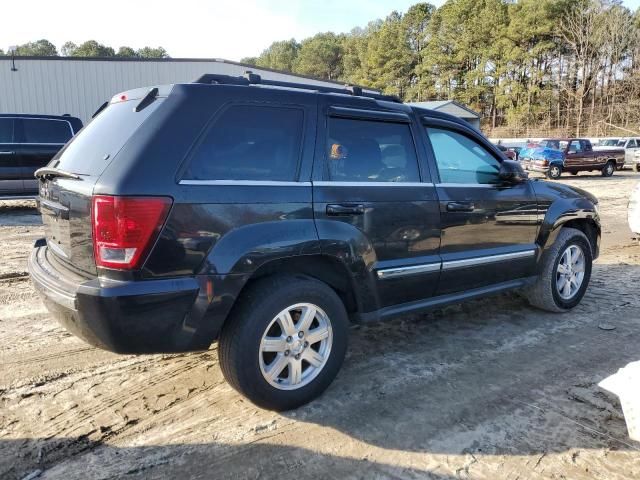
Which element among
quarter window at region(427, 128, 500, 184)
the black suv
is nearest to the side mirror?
quarter window at region(427, 128, 500, 184)

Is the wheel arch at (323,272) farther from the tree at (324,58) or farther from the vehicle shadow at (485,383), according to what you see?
the tree at (324,58)

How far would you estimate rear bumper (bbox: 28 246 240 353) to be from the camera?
8.13 ft

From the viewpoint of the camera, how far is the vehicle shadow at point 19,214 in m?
9.59

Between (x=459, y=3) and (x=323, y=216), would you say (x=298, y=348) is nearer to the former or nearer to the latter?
(x=323, y=216)

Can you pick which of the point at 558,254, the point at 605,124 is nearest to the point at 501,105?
the point at 605,124

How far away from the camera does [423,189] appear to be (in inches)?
142

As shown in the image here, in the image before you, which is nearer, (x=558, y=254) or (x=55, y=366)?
(x=55, y=366)

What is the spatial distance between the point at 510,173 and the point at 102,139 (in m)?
3.15

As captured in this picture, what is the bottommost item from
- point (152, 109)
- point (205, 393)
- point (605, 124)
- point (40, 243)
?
point (205, 393)

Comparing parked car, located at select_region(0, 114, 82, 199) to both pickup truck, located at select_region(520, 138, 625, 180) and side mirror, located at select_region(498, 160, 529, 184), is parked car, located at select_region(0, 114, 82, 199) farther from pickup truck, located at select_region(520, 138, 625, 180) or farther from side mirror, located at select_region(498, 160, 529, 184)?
pickup truck, located at select_region(520, 138, 625, 180)

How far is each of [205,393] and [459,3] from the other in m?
64.8

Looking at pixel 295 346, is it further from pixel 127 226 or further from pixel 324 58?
pixel 324 58

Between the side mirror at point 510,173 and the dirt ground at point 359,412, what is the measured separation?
1340mm

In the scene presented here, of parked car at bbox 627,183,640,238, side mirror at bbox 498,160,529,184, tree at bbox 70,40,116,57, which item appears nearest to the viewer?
side mirror at bbox 498,160,529,184
